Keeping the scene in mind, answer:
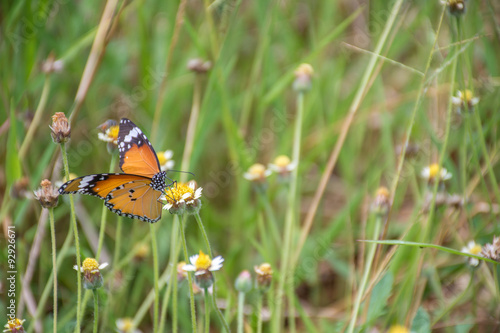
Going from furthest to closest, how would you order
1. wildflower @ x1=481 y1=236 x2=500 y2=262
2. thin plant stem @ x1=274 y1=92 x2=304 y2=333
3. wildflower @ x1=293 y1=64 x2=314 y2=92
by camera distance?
wildflower @ x1=293 y1=64 x2=314 y2=92, thin plant stem @ x1=274 y1=92 x2=304 y2=333, wildflower @ x1=481 y1=236 x2=500 y2=262

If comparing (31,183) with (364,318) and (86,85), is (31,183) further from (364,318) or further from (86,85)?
(364,318)

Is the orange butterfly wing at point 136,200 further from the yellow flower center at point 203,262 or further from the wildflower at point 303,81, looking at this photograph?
the wildflower at point 303,81

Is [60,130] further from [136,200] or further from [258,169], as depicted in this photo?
[258,169]

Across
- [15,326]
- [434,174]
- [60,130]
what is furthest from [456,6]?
[15,326]

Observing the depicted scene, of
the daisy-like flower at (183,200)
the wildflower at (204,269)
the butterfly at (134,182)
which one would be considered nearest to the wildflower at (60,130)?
the butterfly at (134,182)

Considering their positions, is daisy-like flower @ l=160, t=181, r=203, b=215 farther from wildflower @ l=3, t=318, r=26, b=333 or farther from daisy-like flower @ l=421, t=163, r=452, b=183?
daisy-like flower @ l=421, t=163, r=452, b=183

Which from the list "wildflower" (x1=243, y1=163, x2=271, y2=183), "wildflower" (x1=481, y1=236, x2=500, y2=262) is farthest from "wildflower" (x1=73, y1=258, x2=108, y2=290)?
"wildflower" (x1=481, y1=236, x2=500, y2=262)

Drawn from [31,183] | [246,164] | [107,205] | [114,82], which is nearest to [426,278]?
[246,164]
